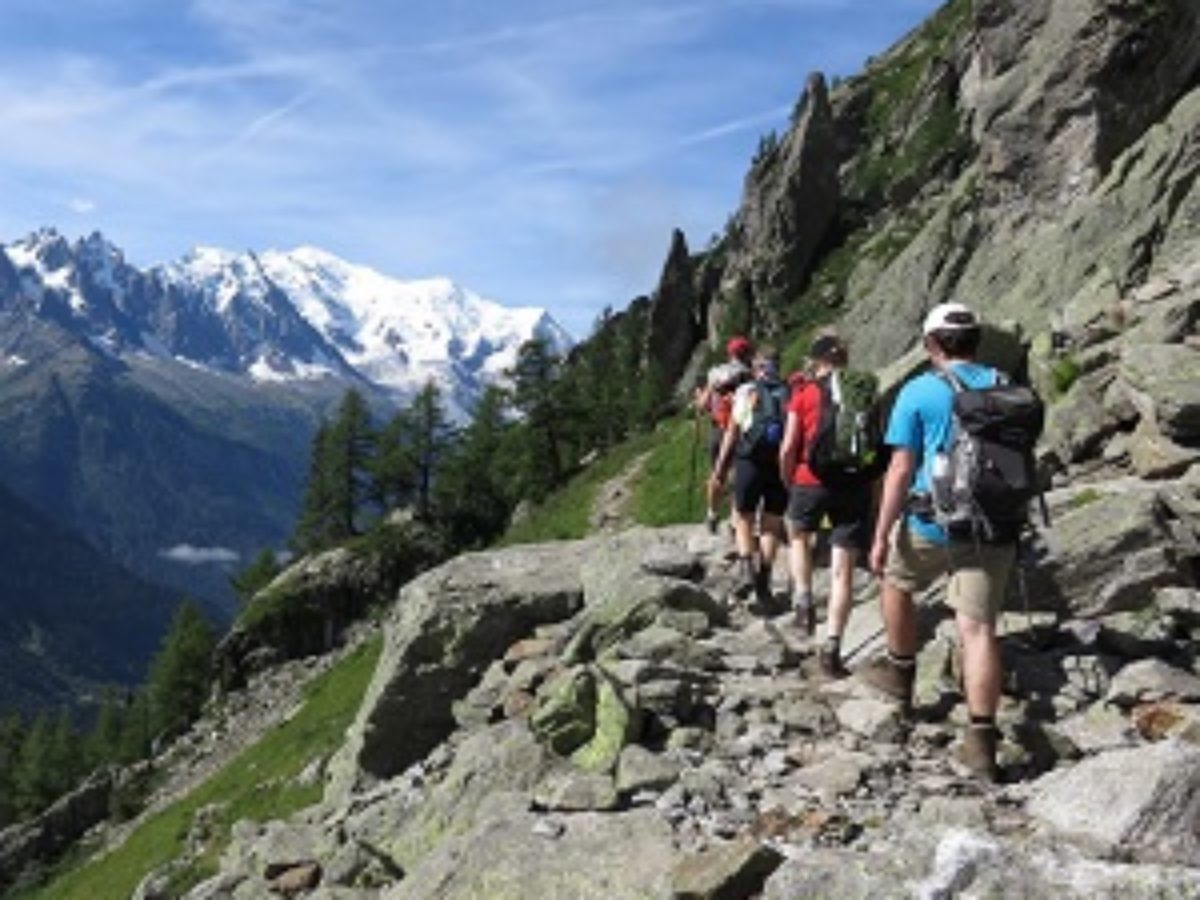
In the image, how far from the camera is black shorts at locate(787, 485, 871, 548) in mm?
14266

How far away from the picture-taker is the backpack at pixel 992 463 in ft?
34.9

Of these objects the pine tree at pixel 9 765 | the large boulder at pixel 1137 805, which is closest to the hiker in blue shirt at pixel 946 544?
the large boulder at pixel 1137 805

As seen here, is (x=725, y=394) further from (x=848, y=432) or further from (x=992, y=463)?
(x=992, y=463)

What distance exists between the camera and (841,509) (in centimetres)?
1430

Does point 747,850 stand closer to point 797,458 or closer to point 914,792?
point 914,792

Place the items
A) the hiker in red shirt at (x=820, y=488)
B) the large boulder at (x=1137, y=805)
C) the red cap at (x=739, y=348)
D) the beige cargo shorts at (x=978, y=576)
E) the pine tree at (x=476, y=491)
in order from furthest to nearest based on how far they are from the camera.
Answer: the pine tree at (x=476, y=491)
the red cap at (x=739, y=348)
the hiker in red shirt at (x=820, y=488)
the beige cargo shorts at (x=978, y=576)
the large boulder at (x=1137, y=805)

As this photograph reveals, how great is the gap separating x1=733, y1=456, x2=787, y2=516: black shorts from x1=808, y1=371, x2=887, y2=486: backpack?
2949 mm

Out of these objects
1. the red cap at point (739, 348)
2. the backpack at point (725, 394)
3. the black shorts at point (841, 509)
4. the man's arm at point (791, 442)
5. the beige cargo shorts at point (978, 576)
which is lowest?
the beige cargo shorts at point (978, 576)

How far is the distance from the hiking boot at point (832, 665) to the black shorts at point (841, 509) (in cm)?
132

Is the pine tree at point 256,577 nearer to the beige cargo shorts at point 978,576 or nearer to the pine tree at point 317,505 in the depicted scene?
the pine tree at point 317,505

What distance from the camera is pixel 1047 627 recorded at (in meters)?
13.8

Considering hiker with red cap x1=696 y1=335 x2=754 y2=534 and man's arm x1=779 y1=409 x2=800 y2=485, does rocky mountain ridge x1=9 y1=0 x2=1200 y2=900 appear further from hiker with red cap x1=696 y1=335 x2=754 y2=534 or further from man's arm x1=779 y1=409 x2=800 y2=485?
man's arm x1=779 y1=409 x2=800 y2=485

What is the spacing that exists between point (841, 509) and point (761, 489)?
304 cm

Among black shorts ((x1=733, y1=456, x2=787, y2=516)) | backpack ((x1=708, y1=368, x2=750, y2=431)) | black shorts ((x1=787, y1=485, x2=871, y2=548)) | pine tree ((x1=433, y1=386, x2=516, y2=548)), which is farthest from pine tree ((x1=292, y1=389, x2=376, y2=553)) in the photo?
black shorts ((x1=787, y1=485, x2=871, y2=548))
